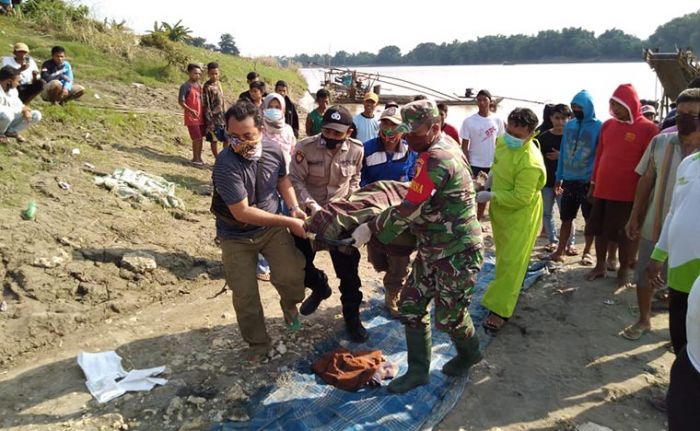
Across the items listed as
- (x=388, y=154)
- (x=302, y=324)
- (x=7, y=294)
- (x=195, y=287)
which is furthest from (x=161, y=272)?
(x=388, y=154)

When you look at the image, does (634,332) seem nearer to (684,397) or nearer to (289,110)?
(684,397)

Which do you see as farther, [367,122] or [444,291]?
[367,122]

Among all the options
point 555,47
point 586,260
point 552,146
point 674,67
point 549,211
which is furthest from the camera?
point 555,47

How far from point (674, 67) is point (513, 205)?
55.6ft

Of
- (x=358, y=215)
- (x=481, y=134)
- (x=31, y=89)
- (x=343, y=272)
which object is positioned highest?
(x=31, y=89)

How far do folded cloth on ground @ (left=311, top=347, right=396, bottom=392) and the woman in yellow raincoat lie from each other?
123cm

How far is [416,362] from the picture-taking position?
3.50 m

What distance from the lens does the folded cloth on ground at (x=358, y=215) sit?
11.3ft

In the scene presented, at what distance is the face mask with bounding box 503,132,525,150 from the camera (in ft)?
13.3

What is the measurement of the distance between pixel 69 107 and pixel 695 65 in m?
18.7

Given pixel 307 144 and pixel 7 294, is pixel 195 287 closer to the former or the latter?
pixel 7 294

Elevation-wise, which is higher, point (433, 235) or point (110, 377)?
point (433, 235)

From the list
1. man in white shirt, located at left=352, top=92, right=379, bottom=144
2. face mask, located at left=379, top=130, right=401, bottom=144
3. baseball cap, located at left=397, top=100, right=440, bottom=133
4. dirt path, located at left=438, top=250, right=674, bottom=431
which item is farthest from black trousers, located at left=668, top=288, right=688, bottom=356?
man in white shirt, located at left=352, top=92, right=379, bottom=144

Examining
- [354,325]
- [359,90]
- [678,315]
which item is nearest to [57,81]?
[354,325]
